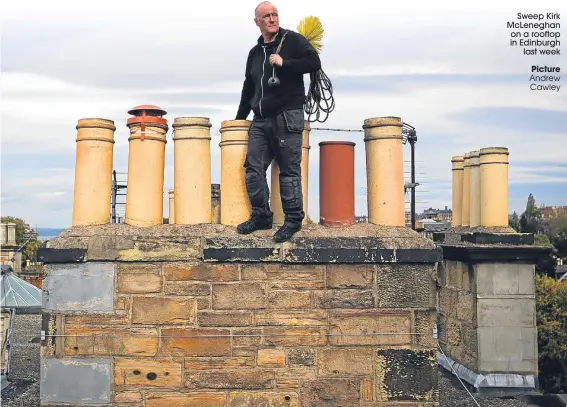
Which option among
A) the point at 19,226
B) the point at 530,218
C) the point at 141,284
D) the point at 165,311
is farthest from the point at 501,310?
the point at 530,218

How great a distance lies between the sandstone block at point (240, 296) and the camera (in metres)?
4.26

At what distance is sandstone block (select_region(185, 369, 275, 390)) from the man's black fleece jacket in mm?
1776

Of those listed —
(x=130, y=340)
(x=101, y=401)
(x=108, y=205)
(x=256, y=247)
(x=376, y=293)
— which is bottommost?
(x=101, y=401)

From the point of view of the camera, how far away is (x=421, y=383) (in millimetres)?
4262

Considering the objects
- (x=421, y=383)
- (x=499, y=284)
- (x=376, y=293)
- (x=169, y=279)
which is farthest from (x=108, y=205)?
(x=499, y=284)

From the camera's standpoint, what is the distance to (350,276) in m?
4.29

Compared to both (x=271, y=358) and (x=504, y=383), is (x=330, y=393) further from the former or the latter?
(x=504, y=383)

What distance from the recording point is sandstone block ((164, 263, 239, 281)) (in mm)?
4277

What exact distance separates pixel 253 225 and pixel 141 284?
866 mm

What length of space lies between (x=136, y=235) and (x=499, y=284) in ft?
12.5

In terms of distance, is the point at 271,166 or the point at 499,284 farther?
the point at 499,284

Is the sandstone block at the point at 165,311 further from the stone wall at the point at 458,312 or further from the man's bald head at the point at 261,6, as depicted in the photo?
the stone wall at the point at 458,312

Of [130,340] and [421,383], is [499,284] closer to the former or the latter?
[421,383]

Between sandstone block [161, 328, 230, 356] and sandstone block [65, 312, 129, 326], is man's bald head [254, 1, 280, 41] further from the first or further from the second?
sandstone block [65, 312, 129, 326]
